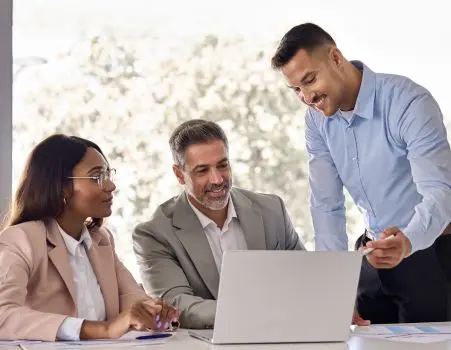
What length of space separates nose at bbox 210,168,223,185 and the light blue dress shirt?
0.34m

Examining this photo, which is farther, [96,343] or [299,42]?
[299,42]

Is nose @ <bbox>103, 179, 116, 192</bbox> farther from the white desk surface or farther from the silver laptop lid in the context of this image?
the silver laptop lid

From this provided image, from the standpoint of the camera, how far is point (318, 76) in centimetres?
281

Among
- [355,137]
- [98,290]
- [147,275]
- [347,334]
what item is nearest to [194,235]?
[147,275]

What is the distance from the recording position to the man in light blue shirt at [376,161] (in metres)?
2.80

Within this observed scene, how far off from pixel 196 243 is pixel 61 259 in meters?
0.54

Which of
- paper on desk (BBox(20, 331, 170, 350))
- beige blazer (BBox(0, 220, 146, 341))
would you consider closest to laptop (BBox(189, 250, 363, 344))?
paper on desk (BBox(20, 331, 170, 350))

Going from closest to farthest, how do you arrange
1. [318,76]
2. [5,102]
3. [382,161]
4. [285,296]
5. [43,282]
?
[285,296] < [43,282] < [318,76] < [382,161] < [5,102]

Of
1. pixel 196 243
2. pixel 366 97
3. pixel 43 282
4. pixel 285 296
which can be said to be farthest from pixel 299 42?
pixel 43 282

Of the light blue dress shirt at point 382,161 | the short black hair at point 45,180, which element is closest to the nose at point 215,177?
the light blue dress shirt at point 382,161

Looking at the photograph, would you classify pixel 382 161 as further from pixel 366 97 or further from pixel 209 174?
pixel 209 174

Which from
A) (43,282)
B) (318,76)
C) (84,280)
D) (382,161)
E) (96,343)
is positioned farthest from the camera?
(382,161)

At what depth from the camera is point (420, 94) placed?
2855 mm

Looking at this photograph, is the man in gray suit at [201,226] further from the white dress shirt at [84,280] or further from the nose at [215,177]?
the white dress shirt at [84,280]
